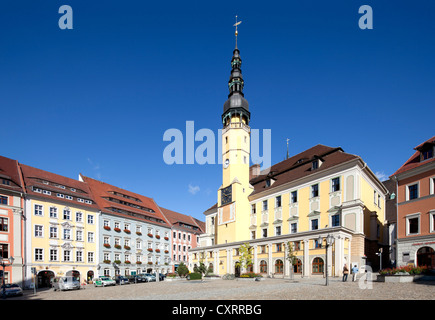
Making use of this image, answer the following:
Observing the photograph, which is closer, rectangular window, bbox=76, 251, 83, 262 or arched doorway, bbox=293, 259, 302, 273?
arched doorway, bbox=293, 259, 302, 273

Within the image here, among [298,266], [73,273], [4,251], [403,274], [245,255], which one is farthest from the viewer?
[73,273]

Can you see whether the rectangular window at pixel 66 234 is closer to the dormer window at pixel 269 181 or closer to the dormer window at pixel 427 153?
the dormer window at pixel 269 181

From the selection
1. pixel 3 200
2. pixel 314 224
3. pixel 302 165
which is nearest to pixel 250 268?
pixel 314 224

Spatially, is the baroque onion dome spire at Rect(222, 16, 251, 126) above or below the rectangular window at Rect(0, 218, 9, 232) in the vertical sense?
above

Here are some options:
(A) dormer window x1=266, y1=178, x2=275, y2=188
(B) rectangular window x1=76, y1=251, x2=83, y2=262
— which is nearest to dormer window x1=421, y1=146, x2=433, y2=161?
(A) dormer window x1=266, y1=178, x2=275, y2=188

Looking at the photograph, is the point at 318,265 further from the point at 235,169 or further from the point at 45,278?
the point at 45,278

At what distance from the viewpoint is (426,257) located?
26000mm

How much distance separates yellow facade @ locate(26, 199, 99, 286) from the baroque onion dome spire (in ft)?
92.3

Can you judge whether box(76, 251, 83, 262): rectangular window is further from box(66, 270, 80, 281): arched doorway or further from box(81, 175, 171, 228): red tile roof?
box(81, 175, 171, 228): red tile roof

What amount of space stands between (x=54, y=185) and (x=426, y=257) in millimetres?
48959

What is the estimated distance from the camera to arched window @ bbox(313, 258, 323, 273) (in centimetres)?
3141
